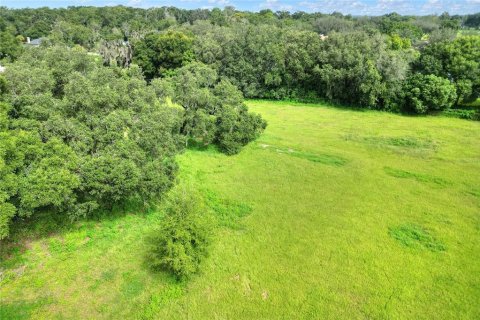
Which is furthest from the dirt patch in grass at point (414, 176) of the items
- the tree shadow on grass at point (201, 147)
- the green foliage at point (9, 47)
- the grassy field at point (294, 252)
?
the green foliage at point (9, 47)

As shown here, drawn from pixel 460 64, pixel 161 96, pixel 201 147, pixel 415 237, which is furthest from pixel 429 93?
pixel 161 96

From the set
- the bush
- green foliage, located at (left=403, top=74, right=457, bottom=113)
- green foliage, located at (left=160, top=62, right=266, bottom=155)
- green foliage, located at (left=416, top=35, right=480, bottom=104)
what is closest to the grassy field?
the bush

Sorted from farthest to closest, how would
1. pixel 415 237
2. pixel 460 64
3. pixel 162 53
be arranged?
pixel 162 53 < pixel 460 64 < pixel 415 237

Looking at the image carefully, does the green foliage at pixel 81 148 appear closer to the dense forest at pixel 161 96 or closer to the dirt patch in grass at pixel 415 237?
the dense forest at pixel 161 96

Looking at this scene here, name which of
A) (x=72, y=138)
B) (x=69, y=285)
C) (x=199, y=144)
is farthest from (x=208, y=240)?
(x=199, y=144)

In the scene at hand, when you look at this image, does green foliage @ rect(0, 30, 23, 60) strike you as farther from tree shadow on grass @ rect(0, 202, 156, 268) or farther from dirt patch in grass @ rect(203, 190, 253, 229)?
dirt patch in grass @ rect(203, 190, 253, 229)

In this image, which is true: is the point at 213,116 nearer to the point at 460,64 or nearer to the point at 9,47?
the point at 460,64

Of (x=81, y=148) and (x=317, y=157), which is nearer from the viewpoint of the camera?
(x=81, y=148)
